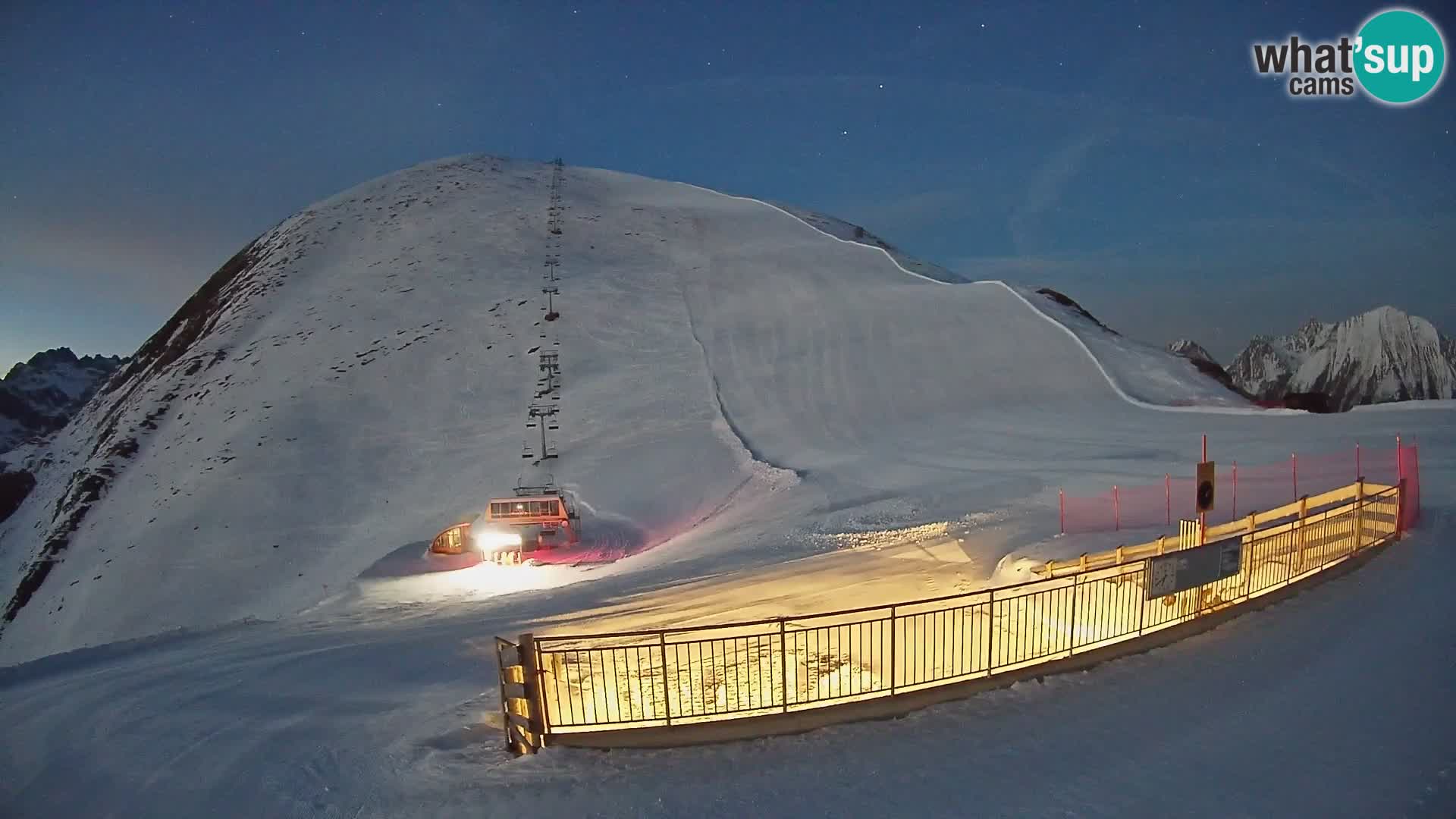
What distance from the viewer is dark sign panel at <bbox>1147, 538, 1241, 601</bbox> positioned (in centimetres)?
835

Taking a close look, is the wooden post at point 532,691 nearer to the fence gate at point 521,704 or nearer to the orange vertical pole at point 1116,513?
the fence gate at point 521,704

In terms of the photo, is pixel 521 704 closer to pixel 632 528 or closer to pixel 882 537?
pixel 882 537

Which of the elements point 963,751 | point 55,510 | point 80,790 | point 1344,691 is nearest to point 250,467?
point 55,510

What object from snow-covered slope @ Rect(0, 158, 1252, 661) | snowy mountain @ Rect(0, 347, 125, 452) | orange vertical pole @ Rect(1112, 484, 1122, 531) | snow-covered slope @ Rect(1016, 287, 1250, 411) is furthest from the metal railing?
snowy mountain @ Rect(0, 347, 125, 452)

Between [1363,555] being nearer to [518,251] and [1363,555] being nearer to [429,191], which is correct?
[518,251]

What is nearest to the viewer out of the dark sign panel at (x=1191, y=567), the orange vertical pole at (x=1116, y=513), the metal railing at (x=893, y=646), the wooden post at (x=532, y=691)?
Answer: the wooden post at (x=532, y=691)

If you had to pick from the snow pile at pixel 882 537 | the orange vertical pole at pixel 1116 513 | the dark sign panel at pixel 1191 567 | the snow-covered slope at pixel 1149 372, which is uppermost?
the snow-covered slope at pixel 1149 372

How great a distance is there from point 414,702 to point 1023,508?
1262 cm

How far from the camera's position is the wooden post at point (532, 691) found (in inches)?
287

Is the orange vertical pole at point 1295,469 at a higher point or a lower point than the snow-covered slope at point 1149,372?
lower

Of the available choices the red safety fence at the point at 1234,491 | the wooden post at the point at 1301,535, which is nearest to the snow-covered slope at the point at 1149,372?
the red safety fence at the point at 1234,491

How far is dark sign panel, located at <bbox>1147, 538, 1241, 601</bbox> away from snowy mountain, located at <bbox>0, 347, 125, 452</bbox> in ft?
516

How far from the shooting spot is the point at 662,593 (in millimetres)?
12867

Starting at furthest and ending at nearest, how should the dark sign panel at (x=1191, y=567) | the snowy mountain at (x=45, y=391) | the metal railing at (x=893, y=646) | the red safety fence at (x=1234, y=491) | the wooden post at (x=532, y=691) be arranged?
the snowy mountain at (x=45, y=391), the red safety fence at (x=1234, y=491), the dark sign panel at (x=1191, y=567), the metal railing at (x=893, y=646), the wooden post at (x=532, y=691)
